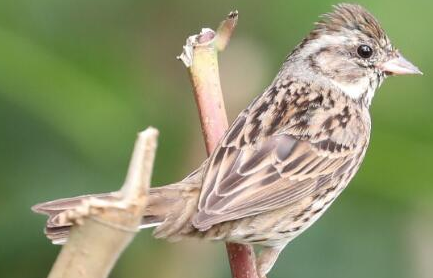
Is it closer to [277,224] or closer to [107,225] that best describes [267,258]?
[277,224]

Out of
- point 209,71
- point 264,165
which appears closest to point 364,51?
point 264,165

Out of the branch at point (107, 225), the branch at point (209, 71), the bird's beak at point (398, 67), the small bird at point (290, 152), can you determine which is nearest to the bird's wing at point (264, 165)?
the small bird at point (290, 152)

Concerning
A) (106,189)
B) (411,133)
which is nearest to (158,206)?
(106,189)

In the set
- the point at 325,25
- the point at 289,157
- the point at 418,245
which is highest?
the point at 325,25

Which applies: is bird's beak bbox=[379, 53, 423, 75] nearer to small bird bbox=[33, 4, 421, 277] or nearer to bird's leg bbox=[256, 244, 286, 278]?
small bird bbox=[33, 4, 421, 277]

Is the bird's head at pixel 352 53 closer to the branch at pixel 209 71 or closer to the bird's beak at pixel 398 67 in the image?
the bird's beak at pixel 398 67

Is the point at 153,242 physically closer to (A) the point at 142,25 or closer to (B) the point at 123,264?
(B) the point at 123,264

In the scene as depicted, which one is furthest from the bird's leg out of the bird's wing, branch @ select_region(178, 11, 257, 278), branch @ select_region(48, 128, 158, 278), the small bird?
branch @ select_region(48, 128, 158, 278)
